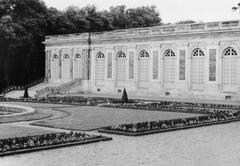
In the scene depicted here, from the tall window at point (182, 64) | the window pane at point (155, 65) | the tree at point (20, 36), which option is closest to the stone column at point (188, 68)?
the tall window at point (182, 64)

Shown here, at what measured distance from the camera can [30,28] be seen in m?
59.4

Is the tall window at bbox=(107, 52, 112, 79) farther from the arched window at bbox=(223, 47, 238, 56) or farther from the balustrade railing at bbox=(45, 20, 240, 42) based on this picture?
the arched window at bbox=(223, 47, 238, 56)

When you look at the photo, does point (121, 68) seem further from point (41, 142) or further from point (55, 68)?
point (41, 142)

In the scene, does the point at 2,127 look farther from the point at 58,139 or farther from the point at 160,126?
the point at 160,126

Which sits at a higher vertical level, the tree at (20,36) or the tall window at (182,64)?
the tree at (20,36)

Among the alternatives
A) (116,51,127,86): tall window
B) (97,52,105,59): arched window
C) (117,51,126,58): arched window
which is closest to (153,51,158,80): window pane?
(116,51,127,86): tall window

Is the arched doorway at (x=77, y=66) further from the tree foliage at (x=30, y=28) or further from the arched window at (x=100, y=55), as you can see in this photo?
the tree foliage at (x=30, y=28)

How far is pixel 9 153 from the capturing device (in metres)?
14.0

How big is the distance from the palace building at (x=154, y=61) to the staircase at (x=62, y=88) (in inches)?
5.3

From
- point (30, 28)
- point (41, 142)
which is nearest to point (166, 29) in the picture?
point (30, 28)

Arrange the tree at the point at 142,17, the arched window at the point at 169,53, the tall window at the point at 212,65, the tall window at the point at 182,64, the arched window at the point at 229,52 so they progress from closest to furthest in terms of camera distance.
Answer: the arched window at the point at 229,52 < the tall window at the point at 212,65 < the tall window at the point at 182,64 < the arched window at the point at 169,53 < the tree at the point at 142,17

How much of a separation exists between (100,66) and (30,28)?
38.7 feet

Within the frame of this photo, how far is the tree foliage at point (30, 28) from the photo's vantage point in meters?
57.6

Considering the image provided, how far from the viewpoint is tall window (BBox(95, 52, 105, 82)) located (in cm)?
5428
